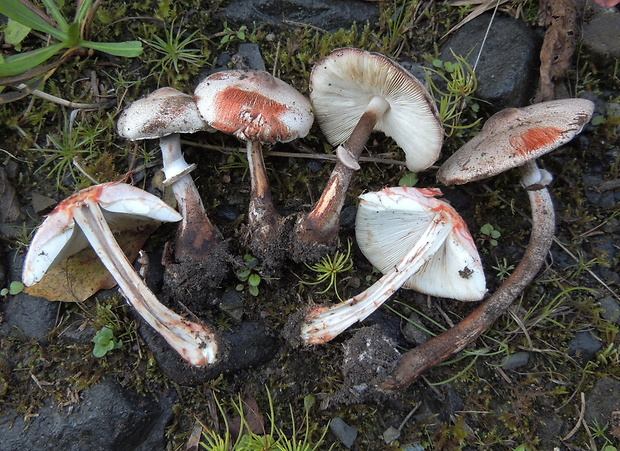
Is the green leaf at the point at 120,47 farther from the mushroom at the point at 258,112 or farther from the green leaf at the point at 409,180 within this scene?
the green leaf at the point at 409,180

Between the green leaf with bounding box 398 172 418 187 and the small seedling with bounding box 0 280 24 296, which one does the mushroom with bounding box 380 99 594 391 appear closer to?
the green leaf with bounding box 398 172 418 187

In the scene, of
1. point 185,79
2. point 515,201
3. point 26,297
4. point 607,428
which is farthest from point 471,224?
point 26,297

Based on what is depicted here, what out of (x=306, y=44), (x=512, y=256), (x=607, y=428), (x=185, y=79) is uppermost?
(x=306, y=44)

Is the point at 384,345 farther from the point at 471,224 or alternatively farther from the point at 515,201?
the point at 515,201

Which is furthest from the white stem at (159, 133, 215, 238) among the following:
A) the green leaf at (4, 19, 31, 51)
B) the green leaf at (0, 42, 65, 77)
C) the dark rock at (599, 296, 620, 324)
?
the dark rock at (599, 296, 620, 324)

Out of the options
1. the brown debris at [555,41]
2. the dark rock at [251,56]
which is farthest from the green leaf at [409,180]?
the dark rock at [251,56]

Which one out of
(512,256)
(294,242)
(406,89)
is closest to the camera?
(406,89)
